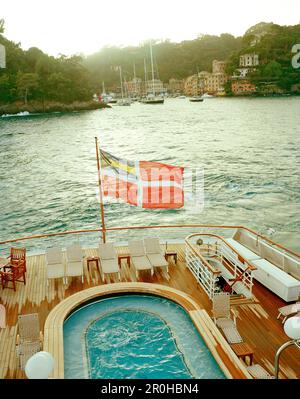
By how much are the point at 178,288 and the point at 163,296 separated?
566mm

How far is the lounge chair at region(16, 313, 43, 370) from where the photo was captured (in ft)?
21.6

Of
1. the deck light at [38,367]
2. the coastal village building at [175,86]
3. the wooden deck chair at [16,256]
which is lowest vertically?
the wooden deck chair at [16,256]

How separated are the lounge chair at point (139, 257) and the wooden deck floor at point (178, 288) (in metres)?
0.25

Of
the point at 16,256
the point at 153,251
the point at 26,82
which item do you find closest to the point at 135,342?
the point at 153,251

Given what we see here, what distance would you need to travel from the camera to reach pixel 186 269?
10031 mm

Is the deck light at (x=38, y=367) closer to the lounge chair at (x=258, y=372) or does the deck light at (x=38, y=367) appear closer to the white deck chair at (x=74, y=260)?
the lounge chair at (x=258, y=372)

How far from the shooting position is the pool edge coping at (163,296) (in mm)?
6159

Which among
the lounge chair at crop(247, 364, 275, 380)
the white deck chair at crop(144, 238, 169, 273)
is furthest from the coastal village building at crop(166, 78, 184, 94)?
the lounge chair at crop(247, 364, 275, 380)

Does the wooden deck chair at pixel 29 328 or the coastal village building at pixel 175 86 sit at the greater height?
the coastal village building at pixel 175 86

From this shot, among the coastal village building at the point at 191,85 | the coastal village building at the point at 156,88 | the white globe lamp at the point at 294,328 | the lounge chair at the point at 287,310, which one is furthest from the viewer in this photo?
the coastal village building at the point at 156,88

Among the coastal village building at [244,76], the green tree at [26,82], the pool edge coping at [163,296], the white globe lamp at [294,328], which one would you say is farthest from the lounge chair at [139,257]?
the green tree at [26,82]

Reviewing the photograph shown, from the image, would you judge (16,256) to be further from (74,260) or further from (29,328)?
(29,328)

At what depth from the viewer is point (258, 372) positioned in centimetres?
611
